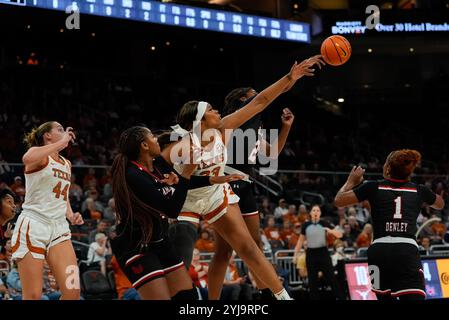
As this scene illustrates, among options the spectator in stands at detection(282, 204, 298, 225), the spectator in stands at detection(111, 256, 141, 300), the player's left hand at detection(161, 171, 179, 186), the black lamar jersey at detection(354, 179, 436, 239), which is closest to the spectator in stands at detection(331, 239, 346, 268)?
the spectator in stands at detection(282, 204, 298, 225)

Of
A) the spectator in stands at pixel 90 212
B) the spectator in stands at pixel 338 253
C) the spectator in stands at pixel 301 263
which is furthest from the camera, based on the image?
the spectator in stands at pixel 338 253

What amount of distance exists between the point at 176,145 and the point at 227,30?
12293 mm

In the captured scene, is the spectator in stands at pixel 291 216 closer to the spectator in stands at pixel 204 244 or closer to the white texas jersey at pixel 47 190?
the spectator in stands at pixel 204 244

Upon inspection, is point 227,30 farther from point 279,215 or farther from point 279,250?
point 279,250

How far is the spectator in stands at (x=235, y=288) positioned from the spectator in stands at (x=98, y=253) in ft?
6.52

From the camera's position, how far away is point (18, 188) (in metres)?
13.1

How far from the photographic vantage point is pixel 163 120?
21.0 meters

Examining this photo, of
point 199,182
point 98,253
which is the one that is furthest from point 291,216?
point 199,182

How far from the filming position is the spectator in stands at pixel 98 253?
11289 millimetres

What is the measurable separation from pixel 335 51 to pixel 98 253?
612 centimetres

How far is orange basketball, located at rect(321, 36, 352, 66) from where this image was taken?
21.7 ft

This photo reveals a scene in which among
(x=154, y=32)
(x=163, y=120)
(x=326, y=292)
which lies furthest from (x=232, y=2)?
(x=326, y=292)

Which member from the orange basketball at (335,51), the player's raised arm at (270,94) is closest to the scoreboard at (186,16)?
the orange basketball at (335,51)

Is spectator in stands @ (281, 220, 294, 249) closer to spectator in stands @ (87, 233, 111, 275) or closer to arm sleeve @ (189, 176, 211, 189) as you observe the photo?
spectator in stands @ (87, 233, 111, 275)
